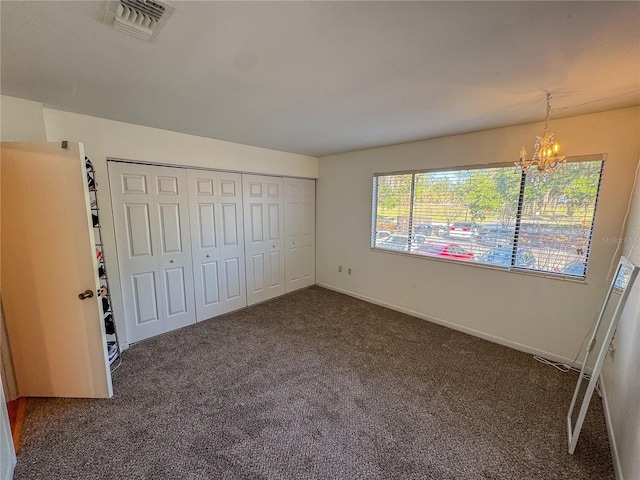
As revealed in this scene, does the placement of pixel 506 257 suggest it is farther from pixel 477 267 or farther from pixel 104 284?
pixel 104 284

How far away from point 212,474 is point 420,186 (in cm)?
342

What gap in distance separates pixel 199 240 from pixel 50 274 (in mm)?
1480

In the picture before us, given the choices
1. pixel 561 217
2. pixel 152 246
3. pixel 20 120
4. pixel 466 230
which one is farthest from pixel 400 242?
pixel 20 120

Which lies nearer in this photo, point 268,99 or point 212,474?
point 212,474

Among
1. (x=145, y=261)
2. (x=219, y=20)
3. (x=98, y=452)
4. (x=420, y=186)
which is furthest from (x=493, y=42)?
(x=145, y=261)

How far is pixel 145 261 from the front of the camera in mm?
2857

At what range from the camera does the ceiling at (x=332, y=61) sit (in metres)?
1.09

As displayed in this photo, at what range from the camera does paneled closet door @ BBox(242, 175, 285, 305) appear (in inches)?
149

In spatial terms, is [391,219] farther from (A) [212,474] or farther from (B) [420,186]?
(A) [212,474]

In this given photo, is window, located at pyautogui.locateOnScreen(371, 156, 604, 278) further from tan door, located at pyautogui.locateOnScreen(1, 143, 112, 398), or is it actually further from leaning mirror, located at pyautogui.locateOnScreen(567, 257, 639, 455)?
tan door, located at pyautogui.locateOnScreen(1, 143, 112, 398)

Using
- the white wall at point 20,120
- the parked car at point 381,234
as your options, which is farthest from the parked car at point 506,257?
the white wall at point 20,120

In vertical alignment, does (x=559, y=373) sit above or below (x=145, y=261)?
below

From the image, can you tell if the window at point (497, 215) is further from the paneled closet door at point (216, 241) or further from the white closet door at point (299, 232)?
the paneled closet door at point (216, 241)

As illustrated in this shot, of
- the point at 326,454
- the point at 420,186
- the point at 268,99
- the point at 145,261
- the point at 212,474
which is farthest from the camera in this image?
the point at 420,186
